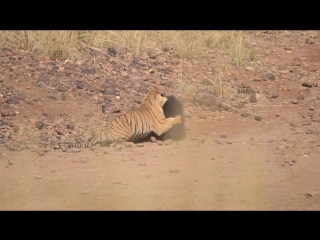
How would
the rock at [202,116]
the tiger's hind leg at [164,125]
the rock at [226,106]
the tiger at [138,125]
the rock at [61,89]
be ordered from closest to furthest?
1. the tiger at [138,125]
2. the tiger's hind leg at [164,125]
3. the rock at [202,116]
4. the rock at [226,106]
5. the rock at [61,89]

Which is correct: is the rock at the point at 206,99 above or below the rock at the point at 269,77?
below

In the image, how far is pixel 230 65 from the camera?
11.9 m

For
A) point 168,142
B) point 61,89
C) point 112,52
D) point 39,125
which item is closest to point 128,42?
point 112,52

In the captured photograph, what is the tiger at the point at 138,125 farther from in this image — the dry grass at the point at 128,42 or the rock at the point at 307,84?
the rock at the point at 307,84

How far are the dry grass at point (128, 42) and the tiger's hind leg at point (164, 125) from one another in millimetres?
3179

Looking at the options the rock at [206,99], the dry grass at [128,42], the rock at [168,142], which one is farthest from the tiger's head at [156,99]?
the dry grass at [128,42]

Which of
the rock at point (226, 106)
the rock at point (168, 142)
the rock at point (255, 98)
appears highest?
the rock at point (255, 98)

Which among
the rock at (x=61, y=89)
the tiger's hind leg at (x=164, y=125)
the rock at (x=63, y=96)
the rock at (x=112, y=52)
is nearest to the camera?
the tiger's hind leg at (x=164, y=125)

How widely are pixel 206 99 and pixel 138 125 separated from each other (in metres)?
1.65

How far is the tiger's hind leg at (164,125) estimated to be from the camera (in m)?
8.77

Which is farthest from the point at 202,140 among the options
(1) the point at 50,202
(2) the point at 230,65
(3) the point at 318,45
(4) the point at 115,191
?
(3) the point at 318,45

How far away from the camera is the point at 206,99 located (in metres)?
9.97

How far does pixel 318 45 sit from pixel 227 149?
6067 mm

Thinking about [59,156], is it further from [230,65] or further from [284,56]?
[284,56]
